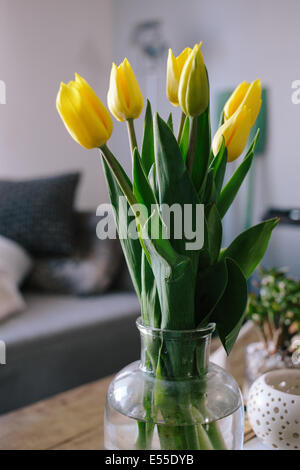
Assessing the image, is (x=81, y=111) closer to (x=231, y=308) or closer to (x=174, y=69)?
(x=174, y=69)

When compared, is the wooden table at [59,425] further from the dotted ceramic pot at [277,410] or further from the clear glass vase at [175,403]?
the clear glass vase at [175,403]

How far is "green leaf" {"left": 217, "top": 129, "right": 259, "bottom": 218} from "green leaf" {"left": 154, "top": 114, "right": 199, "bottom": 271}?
0.07m

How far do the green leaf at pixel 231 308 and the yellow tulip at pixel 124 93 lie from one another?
0.61 ft

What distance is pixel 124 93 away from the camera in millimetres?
509

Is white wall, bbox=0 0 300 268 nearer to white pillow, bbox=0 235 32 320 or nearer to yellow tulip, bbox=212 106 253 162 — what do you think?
white pillow, bbox=0 235 32 320

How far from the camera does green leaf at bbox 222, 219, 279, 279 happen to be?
56 cm

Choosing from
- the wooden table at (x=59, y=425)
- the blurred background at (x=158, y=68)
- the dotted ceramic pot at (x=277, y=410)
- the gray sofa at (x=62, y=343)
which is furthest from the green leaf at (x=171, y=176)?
the blurred background at (x=158, y=68)

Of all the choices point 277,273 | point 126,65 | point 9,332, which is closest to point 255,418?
point 277,273

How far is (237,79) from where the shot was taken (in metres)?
3.04

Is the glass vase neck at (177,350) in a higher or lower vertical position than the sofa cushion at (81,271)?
higher

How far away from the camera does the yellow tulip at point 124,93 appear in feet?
1.65

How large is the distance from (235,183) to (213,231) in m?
0.07

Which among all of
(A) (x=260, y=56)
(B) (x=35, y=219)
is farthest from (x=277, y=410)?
(A) (x=260, y=56)

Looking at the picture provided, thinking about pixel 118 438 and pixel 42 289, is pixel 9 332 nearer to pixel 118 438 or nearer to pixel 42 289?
pixel 42 289
